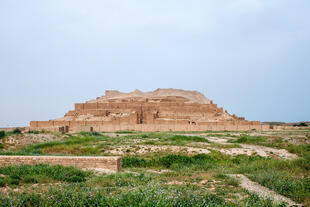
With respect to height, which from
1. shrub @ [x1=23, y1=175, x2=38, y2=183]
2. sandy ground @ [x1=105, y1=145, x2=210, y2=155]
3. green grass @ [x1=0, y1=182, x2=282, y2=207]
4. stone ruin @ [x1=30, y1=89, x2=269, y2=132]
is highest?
stone ruin @ [x1=30, y1=89, x2=269, y2=132]

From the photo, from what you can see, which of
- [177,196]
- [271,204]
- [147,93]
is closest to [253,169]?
[271,204]

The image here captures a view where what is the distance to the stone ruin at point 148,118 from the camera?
119 feet

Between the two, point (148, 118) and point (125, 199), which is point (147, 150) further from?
point (148, 118)


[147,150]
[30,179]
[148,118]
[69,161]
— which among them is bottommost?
[147,150]

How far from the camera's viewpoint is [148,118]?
131 ft

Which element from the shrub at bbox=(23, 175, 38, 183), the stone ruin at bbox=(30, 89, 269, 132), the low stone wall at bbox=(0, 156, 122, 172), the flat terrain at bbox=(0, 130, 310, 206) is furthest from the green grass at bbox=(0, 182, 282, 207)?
the stone ruin at bbox=(30, 89, 269, 132)

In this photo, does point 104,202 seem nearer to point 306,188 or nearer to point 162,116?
point 306,188

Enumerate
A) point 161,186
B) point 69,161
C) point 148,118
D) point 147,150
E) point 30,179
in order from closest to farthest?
point 161,186 → point 30,179 → point 69,161 → point 147,150 → point 148,118

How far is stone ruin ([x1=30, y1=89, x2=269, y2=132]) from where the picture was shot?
36.1 m

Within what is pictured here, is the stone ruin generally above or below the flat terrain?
above

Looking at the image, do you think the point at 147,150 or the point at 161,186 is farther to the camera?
the point at 147,150

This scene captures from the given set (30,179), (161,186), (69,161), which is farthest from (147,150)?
A: (161,186)

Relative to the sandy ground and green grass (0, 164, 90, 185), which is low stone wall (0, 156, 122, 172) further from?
the sandy ground

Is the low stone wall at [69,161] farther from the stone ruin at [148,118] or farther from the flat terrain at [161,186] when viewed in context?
the stone ruin at [148,118]
